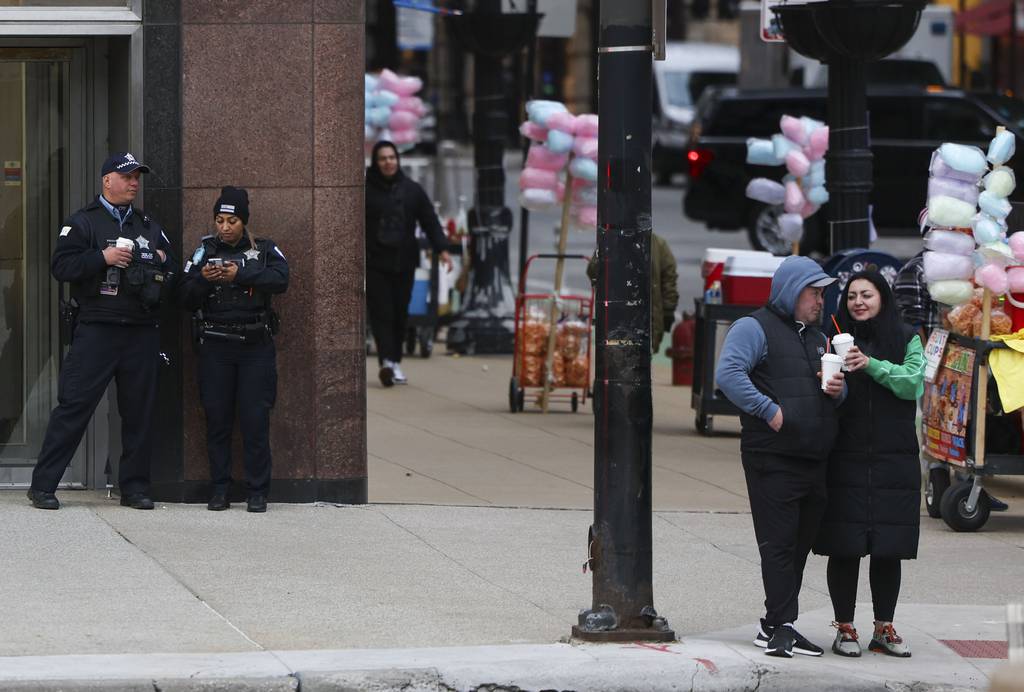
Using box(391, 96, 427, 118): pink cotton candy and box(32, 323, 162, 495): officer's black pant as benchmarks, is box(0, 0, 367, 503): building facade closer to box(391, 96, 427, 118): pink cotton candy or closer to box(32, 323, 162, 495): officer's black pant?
box(32, 323, 162, 495): officer's black pant

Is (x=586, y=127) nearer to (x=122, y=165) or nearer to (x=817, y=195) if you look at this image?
(x=817, y=195)

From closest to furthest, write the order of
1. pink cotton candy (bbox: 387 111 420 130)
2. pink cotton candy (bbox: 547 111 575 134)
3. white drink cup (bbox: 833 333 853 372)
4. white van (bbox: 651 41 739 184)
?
white drink cup (bbox: 833 333 853 372) → pink cotton candy (bbox: 547 111 575 134) → pink cotton candy (bbox: 387 111 420 130) → white van (bbox: 651 41 739 184)

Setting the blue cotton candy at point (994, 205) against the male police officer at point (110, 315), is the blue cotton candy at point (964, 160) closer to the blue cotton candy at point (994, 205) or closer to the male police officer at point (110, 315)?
the blue cotton candy at point (994, 205)

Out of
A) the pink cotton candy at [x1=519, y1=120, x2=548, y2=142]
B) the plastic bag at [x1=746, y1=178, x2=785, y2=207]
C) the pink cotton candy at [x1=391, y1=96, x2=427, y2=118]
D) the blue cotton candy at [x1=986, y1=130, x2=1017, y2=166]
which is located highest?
the pink cotton candy at [x1=391, y1=96, x2=427, y2=118]

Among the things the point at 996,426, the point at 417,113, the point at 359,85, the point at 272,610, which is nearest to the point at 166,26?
the point at 359,85

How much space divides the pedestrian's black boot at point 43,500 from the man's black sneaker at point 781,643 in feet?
13.6

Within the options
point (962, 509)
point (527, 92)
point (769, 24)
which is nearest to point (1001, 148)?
point (962, 509)

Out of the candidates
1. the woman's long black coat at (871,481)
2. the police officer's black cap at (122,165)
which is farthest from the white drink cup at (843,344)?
the police officer's black cap at (122,165)

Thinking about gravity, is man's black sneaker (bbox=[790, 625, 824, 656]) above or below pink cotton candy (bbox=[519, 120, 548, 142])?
below

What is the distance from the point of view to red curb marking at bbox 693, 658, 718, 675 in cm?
714

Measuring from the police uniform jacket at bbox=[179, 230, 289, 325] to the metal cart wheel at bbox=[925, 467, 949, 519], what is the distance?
3.74 meters

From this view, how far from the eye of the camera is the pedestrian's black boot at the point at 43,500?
9.80 m

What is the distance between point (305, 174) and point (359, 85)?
1.81 feet

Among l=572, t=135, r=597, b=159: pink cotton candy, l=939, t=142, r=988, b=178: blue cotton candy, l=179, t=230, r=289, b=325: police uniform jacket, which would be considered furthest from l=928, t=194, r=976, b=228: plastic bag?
l=572, t=135, r=597, b=159: pink cotton candy
